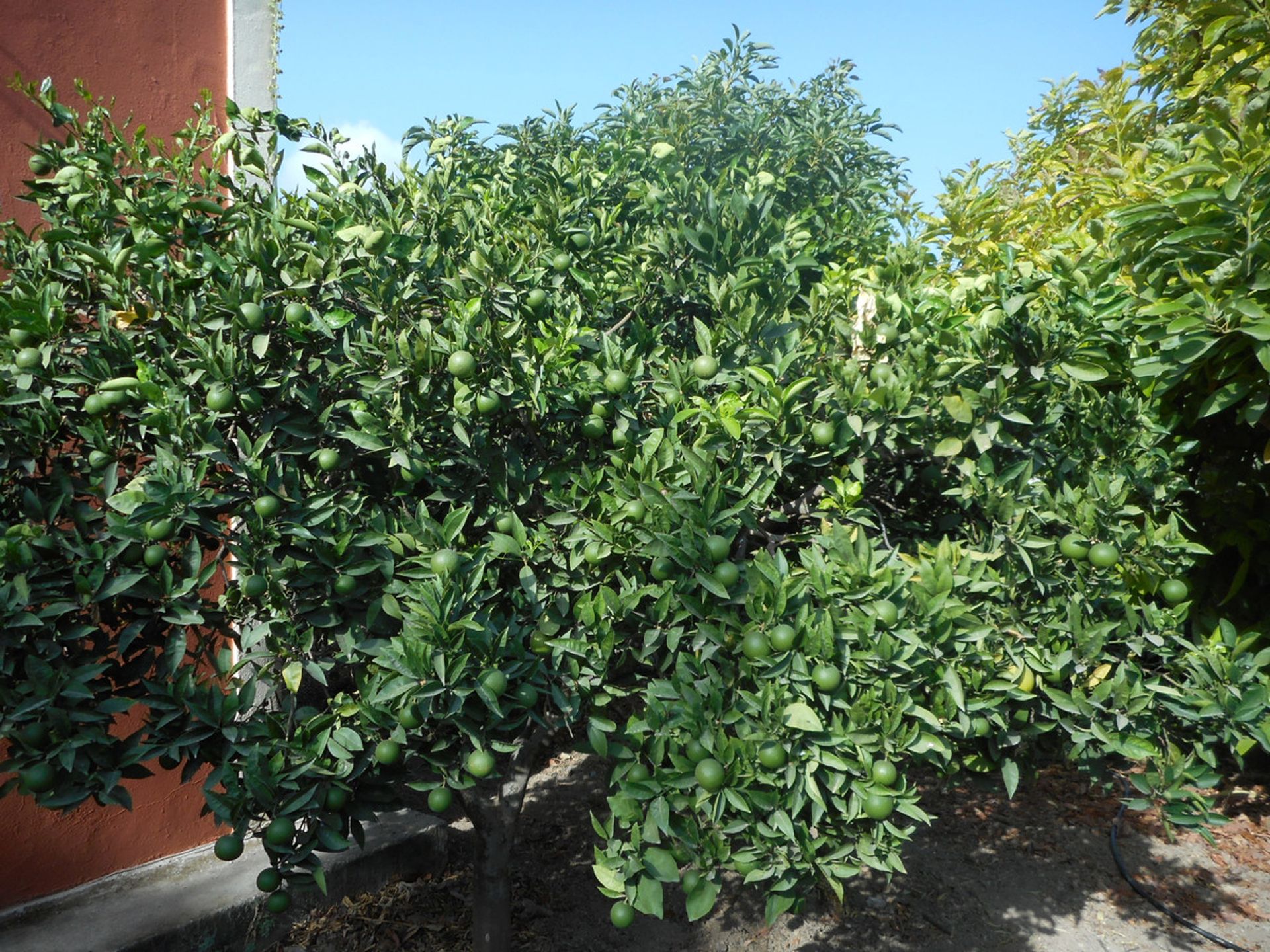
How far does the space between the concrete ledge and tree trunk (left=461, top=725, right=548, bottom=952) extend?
A: 2.23 ft

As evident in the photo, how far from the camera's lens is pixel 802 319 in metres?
2.94

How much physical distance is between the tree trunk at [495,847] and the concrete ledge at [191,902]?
680 millimetres

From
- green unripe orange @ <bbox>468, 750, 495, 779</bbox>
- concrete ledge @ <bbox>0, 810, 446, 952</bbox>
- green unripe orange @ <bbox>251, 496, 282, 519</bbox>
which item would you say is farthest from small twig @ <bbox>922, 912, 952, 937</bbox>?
green unripe orange @ <bbox>251, 496, 282, 519</bbox>

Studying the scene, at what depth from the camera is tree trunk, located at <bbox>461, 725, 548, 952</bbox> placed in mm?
3170

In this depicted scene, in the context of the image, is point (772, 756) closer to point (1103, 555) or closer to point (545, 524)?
point (545, 524)

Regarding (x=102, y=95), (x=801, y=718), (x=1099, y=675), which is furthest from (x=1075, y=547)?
(x=102, y=95)

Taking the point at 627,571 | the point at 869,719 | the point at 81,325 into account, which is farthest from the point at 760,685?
the point at 81,325

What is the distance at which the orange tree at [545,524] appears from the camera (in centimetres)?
216

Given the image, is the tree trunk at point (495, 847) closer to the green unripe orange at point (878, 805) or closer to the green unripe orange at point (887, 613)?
the green unripe orange at point (878, 805)

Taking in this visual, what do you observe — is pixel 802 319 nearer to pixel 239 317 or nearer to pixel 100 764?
pixel 239 317

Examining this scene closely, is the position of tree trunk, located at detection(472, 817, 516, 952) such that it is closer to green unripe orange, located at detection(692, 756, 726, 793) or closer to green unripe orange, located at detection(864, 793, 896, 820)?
green unripe orange, located at detection(692, 756, 726, 793)

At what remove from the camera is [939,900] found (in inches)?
171

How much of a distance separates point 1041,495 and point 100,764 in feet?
8.39

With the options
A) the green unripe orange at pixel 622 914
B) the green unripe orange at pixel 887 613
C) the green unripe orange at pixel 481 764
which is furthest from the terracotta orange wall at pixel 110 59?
the green unripe orange at pixel 887 613
